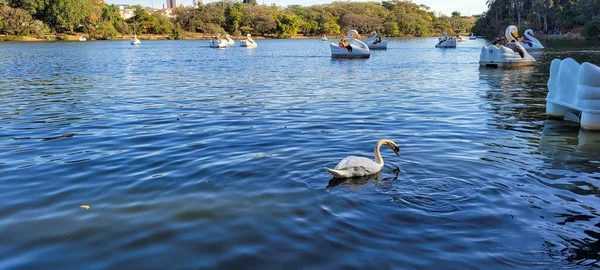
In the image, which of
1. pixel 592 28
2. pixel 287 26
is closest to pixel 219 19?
pixel 287 26

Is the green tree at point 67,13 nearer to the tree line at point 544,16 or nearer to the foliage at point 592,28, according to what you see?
the tree line at point 544,16

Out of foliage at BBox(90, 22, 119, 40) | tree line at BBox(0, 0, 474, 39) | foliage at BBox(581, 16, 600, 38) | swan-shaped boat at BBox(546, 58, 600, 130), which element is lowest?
swan-shaped boat at BBox(546, 58, 600, 130)

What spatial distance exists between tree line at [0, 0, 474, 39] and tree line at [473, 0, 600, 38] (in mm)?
39185

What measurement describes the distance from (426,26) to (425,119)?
152 metres

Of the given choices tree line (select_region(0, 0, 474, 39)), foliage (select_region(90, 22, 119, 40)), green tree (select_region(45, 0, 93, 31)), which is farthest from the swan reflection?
foliage (select_region(90, 22, 119, 40))

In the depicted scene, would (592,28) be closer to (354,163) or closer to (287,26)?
(354,163)

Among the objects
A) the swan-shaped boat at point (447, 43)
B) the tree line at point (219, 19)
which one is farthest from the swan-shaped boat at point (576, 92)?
the tree line at point (219, 19)

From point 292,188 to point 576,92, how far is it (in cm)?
820

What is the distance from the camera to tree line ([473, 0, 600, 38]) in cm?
6894

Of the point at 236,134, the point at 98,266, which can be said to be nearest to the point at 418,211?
the point at 98,266

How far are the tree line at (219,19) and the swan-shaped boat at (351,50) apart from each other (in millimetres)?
73318

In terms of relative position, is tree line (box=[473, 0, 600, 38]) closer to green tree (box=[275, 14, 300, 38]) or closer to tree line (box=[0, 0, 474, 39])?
tree line (box=[0, 0, 474, 39])

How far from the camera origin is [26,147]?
Answer: 10.6 meters

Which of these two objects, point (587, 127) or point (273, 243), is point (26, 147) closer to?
point (273, 243)
